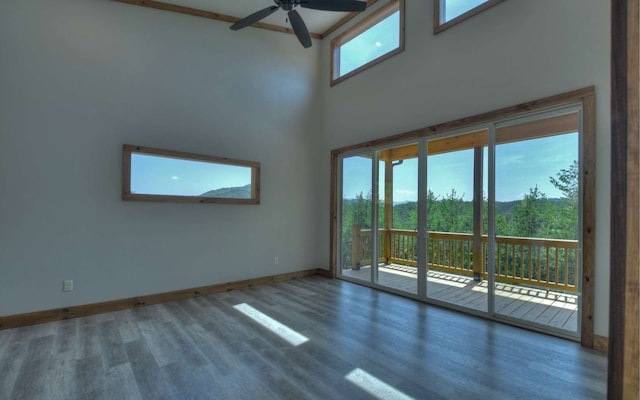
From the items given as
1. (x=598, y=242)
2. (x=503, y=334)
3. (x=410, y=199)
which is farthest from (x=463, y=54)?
(x=503, y=334)

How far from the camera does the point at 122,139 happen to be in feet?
13.5

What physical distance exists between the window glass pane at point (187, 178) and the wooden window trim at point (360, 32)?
2.56 m

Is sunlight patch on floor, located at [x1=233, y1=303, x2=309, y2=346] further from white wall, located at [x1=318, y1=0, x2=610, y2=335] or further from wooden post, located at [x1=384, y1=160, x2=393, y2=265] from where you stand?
white wall, located at [x1=318, y1=0, x2=610, y2=335]

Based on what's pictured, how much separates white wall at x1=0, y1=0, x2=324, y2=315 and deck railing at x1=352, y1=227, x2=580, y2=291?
2217 millimetres

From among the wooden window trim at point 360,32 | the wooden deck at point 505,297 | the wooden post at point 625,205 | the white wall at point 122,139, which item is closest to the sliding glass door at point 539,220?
the wooden deck at point 505,297

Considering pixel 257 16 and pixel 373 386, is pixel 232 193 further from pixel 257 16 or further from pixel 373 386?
pixel 373 386

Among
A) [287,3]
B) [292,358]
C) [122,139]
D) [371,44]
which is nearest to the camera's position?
[292,358]

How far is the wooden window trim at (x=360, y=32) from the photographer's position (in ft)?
15.6

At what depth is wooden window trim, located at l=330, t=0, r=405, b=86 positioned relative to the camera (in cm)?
477

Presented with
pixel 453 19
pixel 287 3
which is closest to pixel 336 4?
Result: pixel 287 3

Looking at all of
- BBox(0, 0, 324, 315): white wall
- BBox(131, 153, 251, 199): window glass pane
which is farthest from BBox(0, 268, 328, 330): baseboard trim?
BBox(131, 153, 251, 199): window glass pane

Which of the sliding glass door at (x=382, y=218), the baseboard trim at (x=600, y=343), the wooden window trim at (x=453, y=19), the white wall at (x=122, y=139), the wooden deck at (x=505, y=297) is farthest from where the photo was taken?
the sliding glass door at (x=382, y=218)

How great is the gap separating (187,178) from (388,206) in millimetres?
3218

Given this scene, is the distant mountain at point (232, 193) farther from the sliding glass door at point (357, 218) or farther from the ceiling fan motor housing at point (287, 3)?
the ceiling fan motor housing at point (287, 3)
